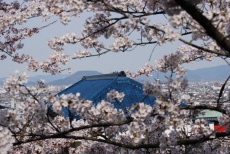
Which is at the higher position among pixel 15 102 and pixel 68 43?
pixel 68 43

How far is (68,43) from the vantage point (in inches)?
318

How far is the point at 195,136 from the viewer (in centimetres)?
613

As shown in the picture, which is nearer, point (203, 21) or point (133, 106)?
point (203, 21)

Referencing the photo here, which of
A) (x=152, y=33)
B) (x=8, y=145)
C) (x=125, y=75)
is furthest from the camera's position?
(x=125, y=75)

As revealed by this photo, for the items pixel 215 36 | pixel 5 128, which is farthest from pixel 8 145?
pixel 215 36

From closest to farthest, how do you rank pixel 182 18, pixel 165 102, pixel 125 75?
pixel 182 18
pixel 165 102
pixel 125 75

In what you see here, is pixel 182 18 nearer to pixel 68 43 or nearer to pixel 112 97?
pixel 112 97

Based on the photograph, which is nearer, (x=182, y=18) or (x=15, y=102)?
(x=182, y=18)

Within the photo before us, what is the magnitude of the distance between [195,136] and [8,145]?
3.38 meters

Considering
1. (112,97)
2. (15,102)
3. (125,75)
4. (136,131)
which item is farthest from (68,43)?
(125,75)

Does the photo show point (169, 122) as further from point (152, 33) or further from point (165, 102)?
point (152, 33)

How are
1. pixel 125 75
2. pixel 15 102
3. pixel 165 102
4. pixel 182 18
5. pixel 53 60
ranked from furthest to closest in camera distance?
pixel 125 75, pixel 53 60, pixel 15 102, pixel 165 102, pixel 182 18

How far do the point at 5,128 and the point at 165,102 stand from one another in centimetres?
214

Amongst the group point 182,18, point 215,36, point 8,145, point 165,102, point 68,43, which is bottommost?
point 8,145
